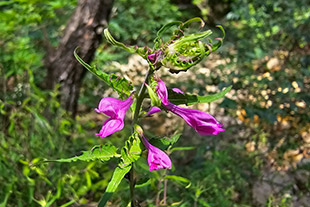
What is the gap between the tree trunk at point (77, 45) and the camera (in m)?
2.68

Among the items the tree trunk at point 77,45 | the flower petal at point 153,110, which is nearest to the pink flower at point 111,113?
the flower petal at point 153,110

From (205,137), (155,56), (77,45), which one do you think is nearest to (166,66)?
(155,56)

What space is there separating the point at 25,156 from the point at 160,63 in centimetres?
140

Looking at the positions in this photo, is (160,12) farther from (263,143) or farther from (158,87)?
(158,87)

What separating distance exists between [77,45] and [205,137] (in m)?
1.29

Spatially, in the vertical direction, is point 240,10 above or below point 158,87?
below

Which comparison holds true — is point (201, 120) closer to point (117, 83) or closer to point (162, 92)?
point (162, 92)

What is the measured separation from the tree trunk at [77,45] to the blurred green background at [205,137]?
0.12 metres

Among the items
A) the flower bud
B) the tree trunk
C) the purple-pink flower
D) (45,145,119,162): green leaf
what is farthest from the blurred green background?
the flower bud

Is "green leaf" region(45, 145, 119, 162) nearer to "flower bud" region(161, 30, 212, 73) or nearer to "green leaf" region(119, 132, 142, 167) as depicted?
"green leaf" region(119, 132, 142, 167)

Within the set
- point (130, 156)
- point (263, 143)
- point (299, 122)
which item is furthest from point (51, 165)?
point (299, 122)

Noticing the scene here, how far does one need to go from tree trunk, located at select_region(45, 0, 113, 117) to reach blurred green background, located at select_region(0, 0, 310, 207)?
0.39 ft

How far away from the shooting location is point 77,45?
106 inches

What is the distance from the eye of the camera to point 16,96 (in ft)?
9.03
